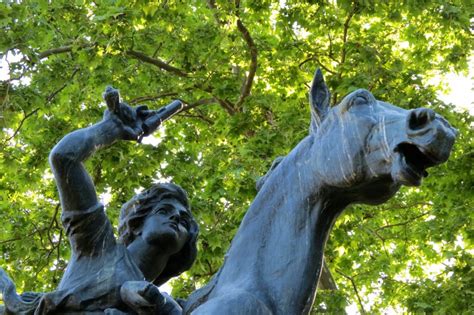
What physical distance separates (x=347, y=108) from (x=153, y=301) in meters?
1.01

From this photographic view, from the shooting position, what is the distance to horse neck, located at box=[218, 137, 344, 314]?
3.27 meters

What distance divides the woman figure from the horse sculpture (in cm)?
35

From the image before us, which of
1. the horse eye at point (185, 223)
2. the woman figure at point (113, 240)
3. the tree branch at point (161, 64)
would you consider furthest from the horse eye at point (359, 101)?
the tree branch at point (161, 64)

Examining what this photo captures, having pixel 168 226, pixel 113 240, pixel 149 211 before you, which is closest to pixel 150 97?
pixel 149 211

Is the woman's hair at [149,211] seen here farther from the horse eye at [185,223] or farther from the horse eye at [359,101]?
the horse eye at [359,101]

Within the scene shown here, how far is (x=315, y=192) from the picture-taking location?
336cm

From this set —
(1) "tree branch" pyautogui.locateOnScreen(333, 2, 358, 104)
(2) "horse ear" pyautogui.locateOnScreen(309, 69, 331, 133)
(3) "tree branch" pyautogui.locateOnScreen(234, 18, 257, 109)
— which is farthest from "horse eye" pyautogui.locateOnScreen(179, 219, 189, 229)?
(3) "tree branch" pyautogui.locateOnScreen(234, 18, 257, 109)

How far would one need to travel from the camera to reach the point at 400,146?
10.1ft

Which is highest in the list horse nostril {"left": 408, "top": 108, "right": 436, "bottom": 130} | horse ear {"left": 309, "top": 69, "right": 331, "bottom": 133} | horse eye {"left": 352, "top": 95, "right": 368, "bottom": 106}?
horse ear {"left": 309, "top": 69, "right": 331, "bottom": 133}

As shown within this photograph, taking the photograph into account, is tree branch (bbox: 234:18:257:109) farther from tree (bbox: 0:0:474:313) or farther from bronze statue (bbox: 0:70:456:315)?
bronze statue (bbox: 0:70:456:315)

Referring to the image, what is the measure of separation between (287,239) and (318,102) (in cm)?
58

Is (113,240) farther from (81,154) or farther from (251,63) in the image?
(251,63)

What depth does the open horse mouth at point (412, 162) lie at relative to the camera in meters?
3.02

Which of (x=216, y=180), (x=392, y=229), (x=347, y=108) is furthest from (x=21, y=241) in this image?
(x=347, y=108)
